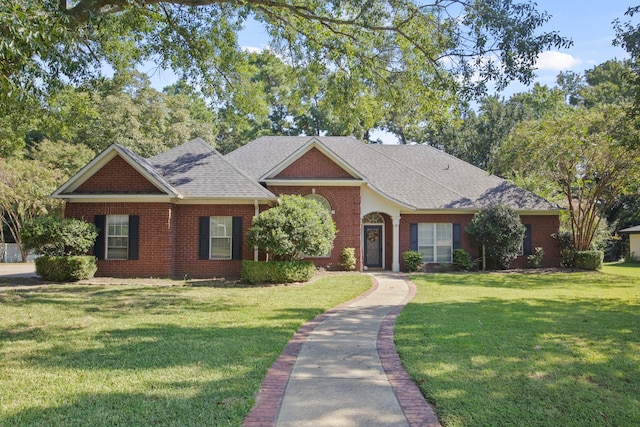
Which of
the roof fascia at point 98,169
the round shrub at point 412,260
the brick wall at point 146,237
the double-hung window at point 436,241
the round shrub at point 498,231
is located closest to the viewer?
the roof fascia at point 98,169

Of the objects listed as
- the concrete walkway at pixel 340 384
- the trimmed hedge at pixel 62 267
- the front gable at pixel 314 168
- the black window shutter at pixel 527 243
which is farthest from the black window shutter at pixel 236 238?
the black window shutter at pixel 527 243

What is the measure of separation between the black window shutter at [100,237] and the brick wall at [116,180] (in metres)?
1.05

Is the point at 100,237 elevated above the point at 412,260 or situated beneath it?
elevated above

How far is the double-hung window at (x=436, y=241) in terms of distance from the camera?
71.8 ft

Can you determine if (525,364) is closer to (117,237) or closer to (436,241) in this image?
(117,237)

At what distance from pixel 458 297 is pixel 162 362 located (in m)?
9.07

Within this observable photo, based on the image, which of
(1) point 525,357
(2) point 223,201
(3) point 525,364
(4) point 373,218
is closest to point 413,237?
(4) point 373,218

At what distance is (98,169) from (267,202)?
6439 millimetres

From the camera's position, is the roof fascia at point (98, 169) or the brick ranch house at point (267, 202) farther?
the brick ranch house at point (267, 202)

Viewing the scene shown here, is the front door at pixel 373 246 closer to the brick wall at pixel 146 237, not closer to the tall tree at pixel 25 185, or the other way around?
the brick wall at pixel 146 237

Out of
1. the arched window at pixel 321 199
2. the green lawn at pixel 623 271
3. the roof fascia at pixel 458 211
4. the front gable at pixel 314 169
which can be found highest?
the front gable at pixel 314 169

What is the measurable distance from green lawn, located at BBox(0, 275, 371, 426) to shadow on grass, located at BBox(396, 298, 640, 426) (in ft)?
6.92

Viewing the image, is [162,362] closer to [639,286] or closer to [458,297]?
[458,297]

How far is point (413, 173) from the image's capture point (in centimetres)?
2423
